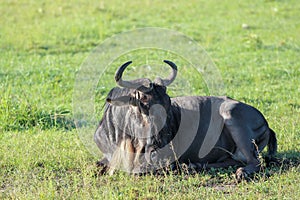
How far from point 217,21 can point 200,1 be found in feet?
8.29

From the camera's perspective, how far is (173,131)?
7855 millimetres

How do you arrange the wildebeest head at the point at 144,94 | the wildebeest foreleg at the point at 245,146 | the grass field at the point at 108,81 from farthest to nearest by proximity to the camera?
the wildebeest foreleg at the point at 245,146 → the wildebeest head at the point at 144,94 → the grass field at the point at 108,81

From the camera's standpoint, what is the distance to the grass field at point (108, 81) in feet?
23.4

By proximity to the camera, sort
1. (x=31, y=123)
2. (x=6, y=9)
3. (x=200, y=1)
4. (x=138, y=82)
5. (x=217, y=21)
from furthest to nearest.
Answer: (x=200, y=1)
(x=6, y=9)
(x=217, y=21)
(x=31, y=123)
(x=138, y=82)

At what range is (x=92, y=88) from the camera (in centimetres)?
1102

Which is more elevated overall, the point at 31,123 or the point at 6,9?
the point at 6,9

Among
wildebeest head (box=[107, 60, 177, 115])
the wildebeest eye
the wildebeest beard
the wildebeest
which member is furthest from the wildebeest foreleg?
the wildebeest eye

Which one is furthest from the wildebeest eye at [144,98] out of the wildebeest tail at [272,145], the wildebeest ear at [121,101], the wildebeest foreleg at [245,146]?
the wildebeest tail at [272,145]

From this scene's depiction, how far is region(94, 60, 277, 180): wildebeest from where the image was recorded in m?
7.41

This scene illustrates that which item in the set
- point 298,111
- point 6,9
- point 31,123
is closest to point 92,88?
point 31,123

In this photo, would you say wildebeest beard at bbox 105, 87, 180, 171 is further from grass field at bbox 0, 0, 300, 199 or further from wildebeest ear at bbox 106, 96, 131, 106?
grass field at bbox 0, 0, 300, 199

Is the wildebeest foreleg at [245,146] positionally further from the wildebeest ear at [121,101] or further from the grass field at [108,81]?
the wildebeest ear at [121,101]

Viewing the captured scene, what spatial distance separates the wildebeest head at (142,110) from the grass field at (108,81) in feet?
1.27

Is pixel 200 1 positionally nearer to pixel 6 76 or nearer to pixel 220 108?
pixel 6 76
